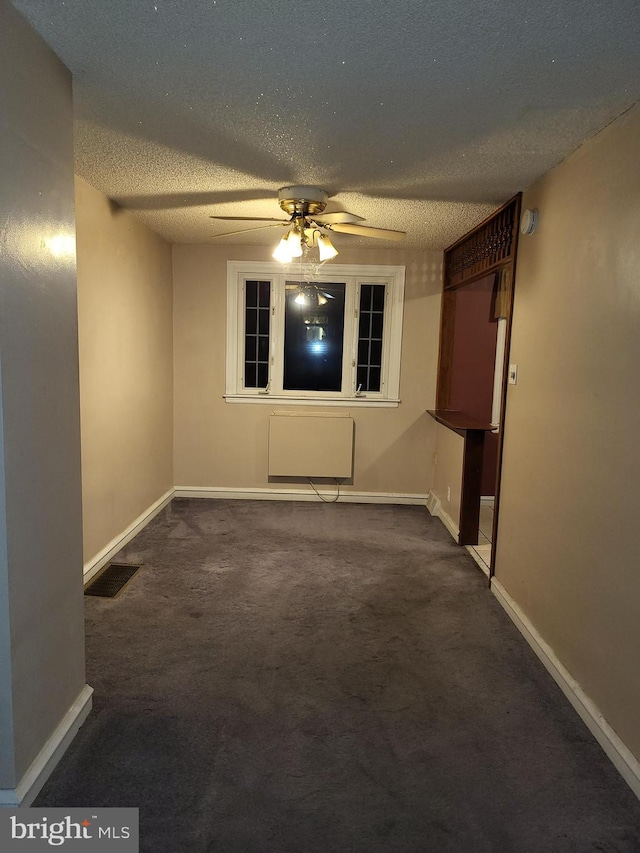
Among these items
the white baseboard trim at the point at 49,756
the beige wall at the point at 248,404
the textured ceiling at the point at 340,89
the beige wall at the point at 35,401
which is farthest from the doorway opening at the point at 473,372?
the beige wall at the point at 35,401

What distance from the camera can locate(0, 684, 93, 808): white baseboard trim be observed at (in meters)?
1.69

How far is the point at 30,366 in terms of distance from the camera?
1.72m

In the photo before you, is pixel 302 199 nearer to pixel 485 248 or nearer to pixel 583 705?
pixel 485 248

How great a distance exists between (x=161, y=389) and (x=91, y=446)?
5.00ft

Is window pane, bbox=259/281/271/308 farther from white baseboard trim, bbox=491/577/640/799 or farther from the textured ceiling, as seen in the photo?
white baseboard trim, bbox=491/577/640/799

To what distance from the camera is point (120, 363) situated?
398 centimetres

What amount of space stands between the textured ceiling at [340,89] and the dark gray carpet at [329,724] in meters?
2.34

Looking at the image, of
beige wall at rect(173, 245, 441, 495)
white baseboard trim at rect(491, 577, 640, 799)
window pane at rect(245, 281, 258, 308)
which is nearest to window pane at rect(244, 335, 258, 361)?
beige wall at rect(173, 245, 441, 495)

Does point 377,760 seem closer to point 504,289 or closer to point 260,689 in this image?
point 260,689

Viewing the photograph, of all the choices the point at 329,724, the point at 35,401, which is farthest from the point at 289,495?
the point at 35,401

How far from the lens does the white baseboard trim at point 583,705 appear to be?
6.40 feet

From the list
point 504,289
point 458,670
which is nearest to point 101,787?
point 458,670

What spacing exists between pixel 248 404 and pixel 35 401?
360 centimetres

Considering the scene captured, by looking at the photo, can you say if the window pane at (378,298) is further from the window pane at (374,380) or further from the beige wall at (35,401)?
the beige wall at (35,401)
